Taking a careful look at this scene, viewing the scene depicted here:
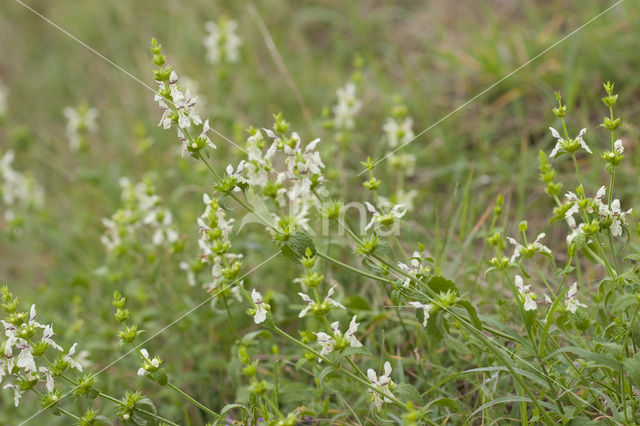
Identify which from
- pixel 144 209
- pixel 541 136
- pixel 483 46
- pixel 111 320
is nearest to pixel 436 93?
pixel 483 46

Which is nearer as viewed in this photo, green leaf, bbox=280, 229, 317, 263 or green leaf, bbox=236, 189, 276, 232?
green leaf, bbox=280, 229, 317, 263

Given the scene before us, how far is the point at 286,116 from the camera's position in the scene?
13.2 feet

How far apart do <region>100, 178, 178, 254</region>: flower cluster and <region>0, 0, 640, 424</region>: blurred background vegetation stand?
0.14 m

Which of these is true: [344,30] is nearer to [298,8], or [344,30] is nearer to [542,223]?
[298,8]

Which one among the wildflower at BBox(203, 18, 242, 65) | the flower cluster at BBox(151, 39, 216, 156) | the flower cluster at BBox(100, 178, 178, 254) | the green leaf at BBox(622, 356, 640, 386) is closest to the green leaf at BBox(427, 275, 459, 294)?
the green leaf at BBox(622, 356, 640, 386)

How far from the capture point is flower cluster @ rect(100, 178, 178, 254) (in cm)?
258

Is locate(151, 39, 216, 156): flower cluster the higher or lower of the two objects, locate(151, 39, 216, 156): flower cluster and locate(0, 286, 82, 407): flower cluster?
the higher

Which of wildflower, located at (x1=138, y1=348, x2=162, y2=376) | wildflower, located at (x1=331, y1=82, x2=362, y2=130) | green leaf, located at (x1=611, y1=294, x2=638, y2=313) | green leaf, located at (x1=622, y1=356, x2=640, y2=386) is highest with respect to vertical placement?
wildflower, located at (x1=331, y1=82, x2=362, y2=130)

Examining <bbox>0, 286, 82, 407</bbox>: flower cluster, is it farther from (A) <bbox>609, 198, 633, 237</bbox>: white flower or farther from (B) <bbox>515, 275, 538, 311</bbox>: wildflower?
(A) <bbox>609, 198, 633, 237</bbox>: white flower

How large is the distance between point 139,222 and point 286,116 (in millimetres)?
1512

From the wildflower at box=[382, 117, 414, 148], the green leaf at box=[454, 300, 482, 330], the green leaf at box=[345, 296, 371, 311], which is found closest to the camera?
the green leaf at box=[454, 300, 482, 330]

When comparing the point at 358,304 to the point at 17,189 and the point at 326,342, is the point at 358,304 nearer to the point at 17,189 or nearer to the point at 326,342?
the point at 326,342

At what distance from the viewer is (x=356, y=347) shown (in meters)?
1.70

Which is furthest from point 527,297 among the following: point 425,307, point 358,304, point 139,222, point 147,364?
point 139,222
